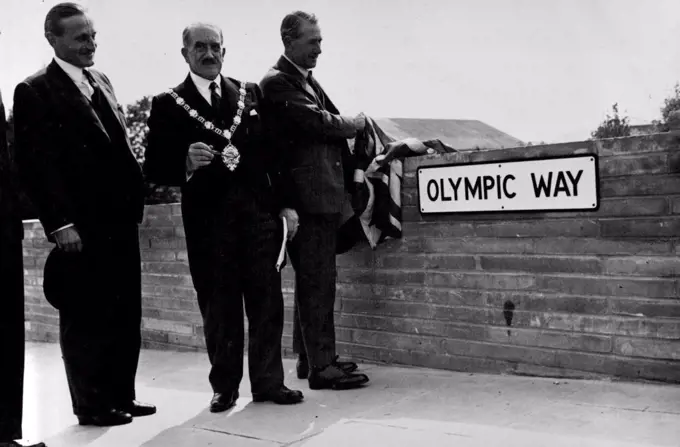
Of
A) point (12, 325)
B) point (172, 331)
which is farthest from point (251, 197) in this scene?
point (172, 331)

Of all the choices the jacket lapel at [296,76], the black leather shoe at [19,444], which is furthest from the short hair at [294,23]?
the black leather shoe at [19,444]

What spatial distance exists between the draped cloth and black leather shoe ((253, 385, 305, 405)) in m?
1.08

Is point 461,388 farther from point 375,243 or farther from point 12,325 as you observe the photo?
point 12,325

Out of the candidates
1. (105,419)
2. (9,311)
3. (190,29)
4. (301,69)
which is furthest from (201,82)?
(105,419)

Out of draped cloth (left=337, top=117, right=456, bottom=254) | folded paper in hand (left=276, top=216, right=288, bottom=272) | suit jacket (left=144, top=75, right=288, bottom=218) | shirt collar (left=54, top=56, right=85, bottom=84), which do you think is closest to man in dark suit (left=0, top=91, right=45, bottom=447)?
shirt collar (left=54, top=56, right=85, bottom=84)

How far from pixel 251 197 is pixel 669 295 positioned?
2.10 metres

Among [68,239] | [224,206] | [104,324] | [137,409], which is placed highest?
[224,206]

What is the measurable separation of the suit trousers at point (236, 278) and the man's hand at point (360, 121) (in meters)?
0.72

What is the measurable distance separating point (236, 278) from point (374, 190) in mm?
1087

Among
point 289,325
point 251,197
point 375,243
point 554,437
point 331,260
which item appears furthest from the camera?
point 289,325

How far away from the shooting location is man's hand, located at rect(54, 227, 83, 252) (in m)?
4.13

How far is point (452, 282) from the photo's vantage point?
5.04 metres

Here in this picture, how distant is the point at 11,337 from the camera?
373 cm

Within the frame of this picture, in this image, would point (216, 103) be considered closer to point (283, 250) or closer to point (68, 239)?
point (283, 250)
